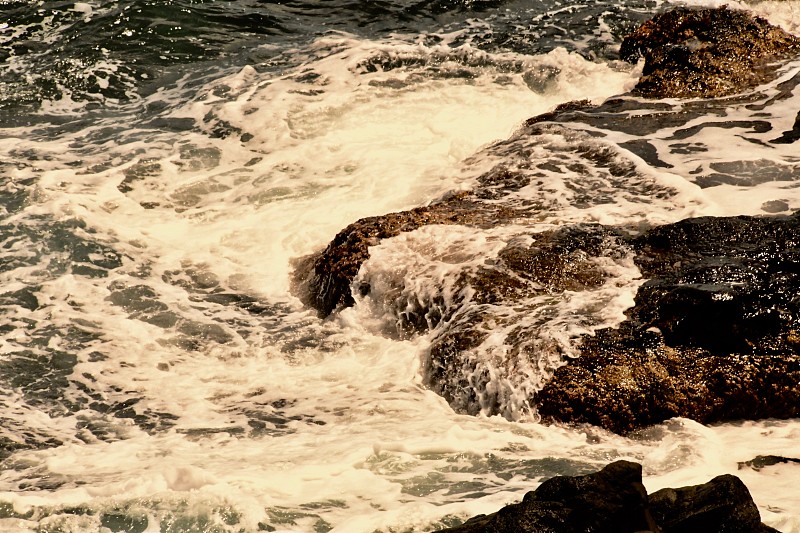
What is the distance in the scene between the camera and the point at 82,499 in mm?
4754

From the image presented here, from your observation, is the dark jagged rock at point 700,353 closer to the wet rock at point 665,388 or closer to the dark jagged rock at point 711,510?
the wet rock at point 665,388

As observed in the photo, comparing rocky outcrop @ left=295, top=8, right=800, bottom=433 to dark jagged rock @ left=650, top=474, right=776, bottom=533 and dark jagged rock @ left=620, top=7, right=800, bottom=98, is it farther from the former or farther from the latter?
dark jagged rock @ left=650, top=474, right=776, bottom=533

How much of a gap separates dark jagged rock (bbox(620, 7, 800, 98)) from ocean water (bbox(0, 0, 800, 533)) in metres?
0.46

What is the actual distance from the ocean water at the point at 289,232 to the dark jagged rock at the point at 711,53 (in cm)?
46

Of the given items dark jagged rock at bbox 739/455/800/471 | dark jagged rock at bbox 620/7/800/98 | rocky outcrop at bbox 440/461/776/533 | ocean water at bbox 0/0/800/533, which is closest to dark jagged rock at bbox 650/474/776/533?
rocky outcrop at bbox 440/461/776/533

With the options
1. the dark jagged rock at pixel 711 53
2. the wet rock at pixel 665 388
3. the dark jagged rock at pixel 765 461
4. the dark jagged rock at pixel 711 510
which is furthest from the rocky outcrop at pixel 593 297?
the dark jagged rock at pixel 711 510

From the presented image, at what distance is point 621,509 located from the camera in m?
3.38

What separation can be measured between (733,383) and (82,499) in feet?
12.8

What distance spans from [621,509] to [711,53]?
345 inches

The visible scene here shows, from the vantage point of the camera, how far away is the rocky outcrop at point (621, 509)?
3.34 meters

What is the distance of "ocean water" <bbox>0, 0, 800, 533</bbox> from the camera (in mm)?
5008

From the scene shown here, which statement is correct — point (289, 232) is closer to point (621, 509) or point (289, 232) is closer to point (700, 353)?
point (700, 353)

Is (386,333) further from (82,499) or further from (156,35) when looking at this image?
(156,35)

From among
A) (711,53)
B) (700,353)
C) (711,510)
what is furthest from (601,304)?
(711,53)
